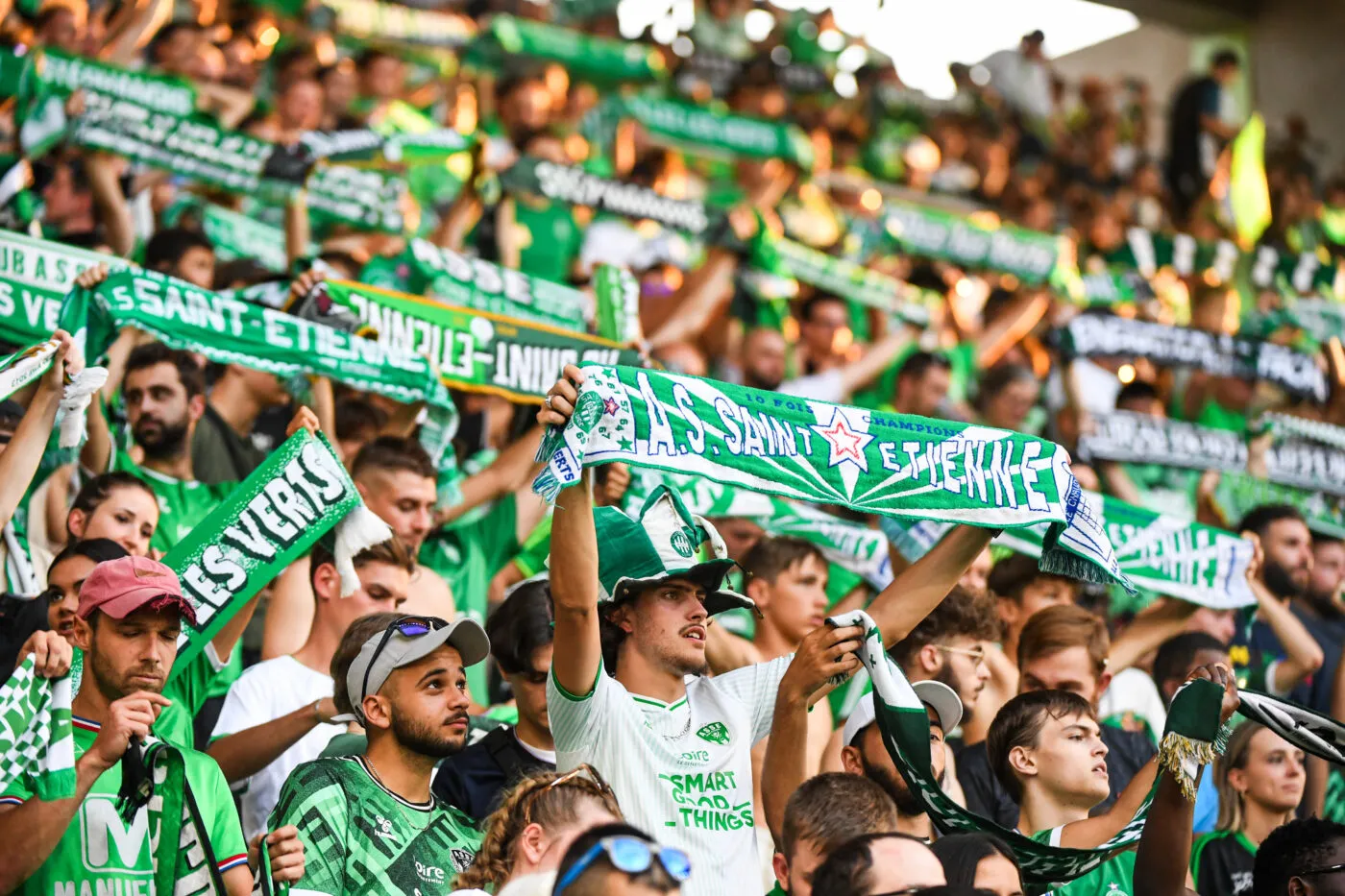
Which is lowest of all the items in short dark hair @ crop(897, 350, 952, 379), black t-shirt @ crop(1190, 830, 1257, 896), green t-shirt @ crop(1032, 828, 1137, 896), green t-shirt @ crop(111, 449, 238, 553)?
black t-shirt @ crop(1190, 830, 1257, 896)

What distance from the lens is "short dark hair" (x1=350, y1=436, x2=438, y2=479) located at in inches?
225

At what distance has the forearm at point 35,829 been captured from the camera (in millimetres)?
3646

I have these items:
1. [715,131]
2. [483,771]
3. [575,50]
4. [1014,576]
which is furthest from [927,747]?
[575,50]

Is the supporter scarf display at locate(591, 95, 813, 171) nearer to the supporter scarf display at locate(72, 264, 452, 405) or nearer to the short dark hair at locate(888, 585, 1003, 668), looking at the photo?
the supporter scarf display at locate(72, 264, 452, 405)

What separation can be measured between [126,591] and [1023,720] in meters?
2.40

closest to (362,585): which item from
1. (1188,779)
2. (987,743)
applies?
(987,743)

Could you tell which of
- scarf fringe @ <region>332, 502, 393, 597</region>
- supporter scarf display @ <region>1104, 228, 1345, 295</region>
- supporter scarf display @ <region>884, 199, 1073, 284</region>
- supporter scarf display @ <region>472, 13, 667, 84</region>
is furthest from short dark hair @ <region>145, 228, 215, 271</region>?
supporter scarf display @ <region>1104, 228, 1345, 295</region>

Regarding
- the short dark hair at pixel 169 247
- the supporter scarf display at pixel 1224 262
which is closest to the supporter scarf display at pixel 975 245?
the supporter scarf display at pixel 1224 262

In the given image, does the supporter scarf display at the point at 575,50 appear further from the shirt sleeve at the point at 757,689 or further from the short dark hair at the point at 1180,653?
the shirt sleeve at the point at 757,689

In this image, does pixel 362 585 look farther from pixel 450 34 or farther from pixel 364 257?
pixel 450 34

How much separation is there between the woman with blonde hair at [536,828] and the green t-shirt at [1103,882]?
1553mm

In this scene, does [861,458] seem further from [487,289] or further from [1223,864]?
[487,289]

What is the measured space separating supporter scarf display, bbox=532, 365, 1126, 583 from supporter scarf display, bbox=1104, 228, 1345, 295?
7.30 meters

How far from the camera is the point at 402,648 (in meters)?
4.31
